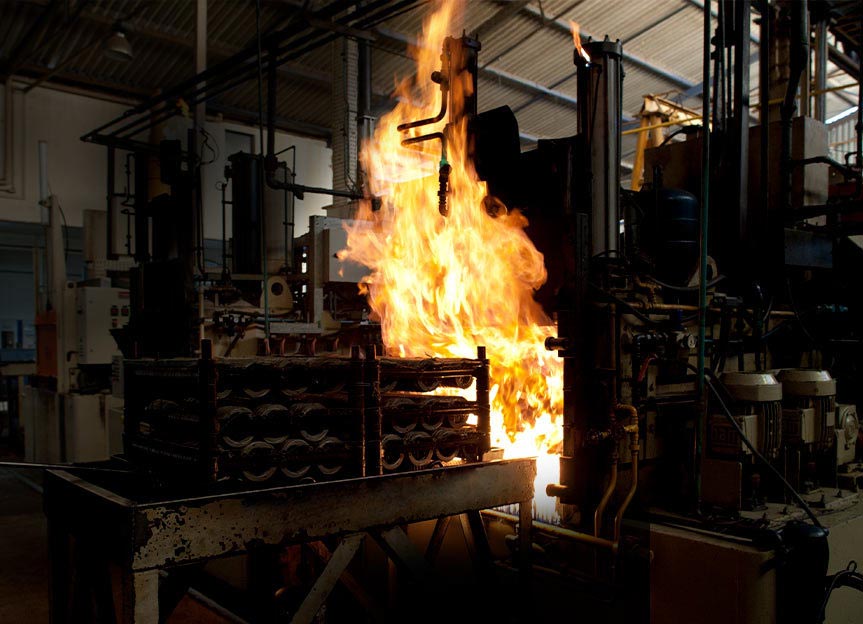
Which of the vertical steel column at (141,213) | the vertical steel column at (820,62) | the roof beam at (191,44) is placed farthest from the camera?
the roof beam at (191,44)

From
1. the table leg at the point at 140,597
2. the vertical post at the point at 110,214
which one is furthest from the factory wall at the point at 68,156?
the table leg at the point at 140,597

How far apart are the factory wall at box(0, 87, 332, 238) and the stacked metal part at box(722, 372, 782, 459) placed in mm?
9823

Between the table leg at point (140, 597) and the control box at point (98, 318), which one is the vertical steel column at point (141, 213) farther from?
the table leg at point (140, 597)

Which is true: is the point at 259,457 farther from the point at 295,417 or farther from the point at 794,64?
the point at 794,64

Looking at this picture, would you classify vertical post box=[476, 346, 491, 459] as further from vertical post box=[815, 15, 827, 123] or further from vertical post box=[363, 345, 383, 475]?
vertical post box=[815, 15, 827, 123]

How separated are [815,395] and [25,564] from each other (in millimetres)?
6189

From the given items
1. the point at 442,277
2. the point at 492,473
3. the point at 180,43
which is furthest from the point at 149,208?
the point at 492,473

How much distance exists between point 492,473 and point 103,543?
4.30 ft

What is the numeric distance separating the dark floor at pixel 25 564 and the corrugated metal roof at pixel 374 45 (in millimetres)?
6437

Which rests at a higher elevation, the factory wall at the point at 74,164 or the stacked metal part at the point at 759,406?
the factory wall at the point at 74,164

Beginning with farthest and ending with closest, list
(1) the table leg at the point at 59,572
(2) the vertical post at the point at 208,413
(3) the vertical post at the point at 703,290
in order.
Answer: (3) the vertical post at the point at 703,290 < (1) the table leg at the point at 59,572 < (2) the vertical post at the point at 208,413

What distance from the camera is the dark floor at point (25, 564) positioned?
475 cm

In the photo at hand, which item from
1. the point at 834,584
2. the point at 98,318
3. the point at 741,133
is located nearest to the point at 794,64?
the point at 741,133

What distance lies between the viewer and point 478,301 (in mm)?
4402
